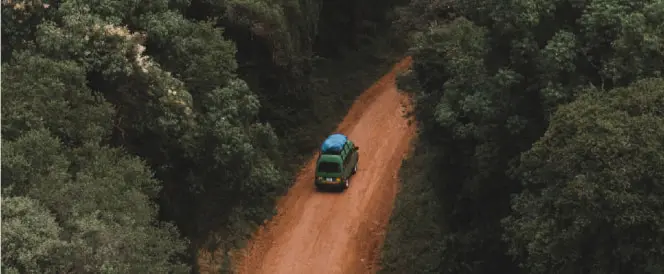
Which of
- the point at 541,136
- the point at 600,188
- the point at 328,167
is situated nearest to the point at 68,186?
the point at 600,188

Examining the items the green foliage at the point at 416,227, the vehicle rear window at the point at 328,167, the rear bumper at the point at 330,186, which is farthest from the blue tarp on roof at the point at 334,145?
the green foliage at the point at 416,227

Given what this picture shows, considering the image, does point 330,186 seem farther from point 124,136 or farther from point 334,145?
point 124,136

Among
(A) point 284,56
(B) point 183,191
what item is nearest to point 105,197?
(B) point 183,191

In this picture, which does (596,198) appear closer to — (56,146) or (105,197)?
Answer: (105,197)

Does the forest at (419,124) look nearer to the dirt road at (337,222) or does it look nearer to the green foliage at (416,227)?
the green foliage at (416,227)

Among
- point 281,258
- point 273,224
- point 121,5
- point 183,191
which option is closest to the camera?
point 121,5

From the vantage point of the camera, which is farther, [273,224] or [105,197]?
[273,224]
